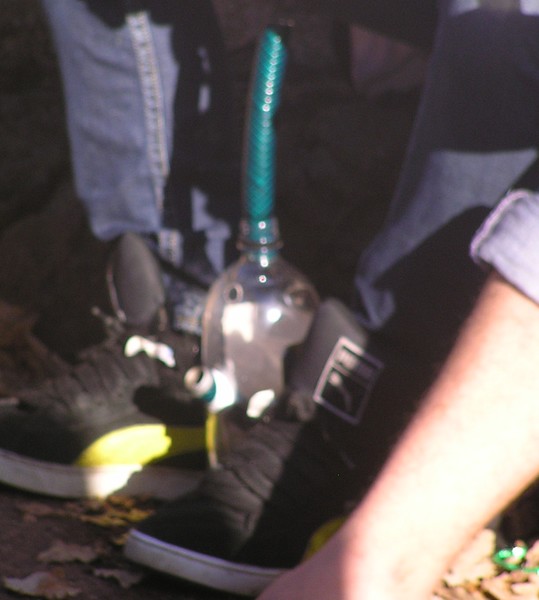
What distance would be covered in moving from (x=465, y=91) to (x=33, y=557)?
124 cm

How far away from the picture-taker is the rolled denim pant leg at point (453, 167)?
1466mm

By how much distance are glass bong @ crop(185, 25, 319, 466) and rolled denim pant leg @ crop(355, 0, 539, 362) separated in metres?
0.33

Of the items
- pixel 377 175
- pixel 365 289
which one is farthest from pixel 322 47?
pixel 365 289

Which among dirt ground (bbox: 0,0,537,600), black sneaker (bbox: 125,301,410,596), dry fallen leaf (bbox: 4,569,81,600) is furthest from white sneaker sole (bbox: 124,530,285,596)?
dirt ground (bbox: 0,0,537,600)

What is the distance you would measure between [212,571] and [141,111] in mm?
1309

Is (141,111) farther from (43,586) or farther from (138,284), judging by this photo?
(43,586)

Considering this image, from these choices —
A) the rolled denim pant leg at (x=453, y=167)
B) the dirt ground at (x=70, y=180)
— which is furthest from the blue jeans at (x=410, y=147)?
the dirt ground at (x=70, y=180)

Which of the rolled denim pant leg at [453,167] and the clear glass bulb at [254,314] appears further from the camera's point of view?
the clear glass bulb at [254,314]

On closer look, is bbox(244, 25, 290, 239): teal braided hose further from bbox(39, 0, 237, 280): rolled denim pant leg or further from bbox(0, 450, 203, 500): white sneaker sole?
bbox(0, 450, 203, 500): white sneaker sole

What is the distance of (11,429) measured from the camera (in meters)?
1.96

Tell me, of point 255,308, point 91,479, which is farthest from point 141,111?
point 91,479

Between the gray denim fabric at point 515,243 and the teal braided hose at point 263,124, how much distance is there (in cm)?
90

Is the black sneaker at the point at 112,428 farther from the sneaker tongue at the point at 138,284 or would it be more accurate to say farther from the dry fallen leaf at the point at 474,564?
the dry fallen leaf at the point at 474,564

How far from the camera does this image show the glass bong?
1.91 meters
